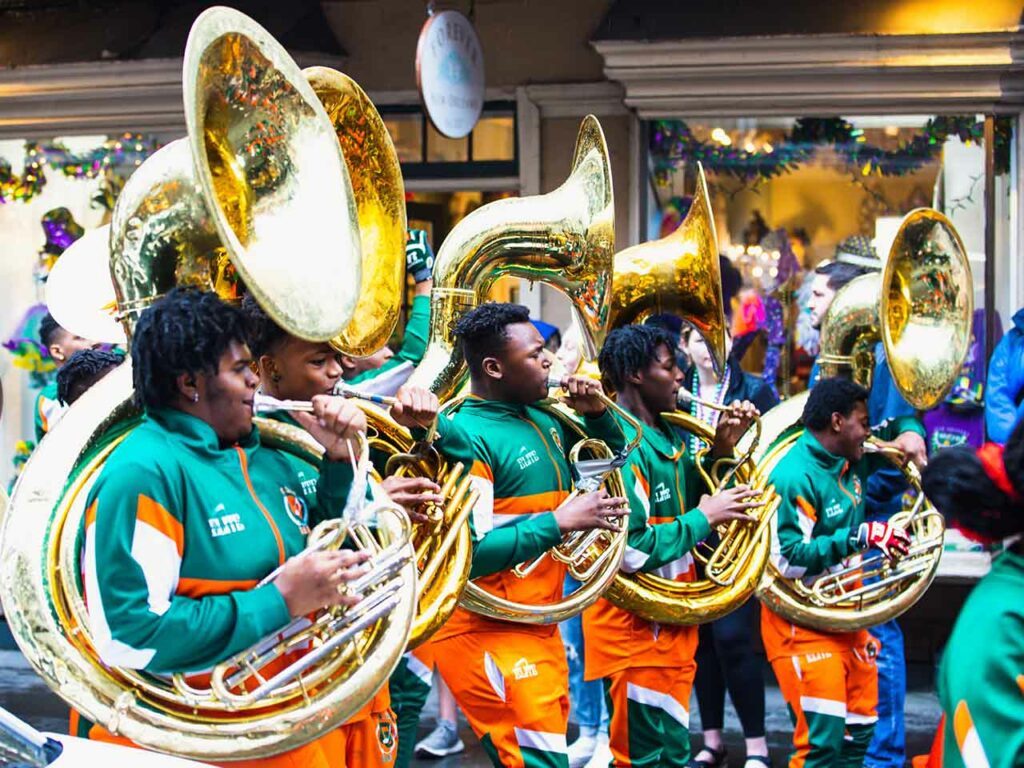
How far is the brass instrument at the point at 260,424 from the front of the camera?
3.24 metres

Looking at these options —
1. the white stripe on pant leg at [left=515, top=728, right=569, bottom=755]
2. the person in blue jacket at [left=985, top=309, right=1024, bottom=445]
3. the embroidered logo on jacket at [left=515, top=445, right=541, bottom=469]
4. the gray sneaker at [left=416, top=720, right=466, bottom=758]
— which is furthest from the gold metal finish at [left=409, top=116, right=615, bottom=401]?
the person in blue jacket at [left=985, top=309, right=1024, bottom=445]

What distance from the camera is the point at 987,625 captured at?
2686 mm

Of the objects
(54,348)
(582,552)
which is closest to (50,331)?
(54,348)

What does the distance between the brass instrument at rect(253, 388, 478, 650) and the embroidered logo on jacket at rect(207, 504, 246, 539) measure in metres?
0.78

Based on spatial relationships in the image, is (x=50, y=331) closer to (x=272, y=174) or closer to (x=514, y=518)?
(x=514, y=518)

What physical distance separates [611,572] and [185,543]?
1.83 metres

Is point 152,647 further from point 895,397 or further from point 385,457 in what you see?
point 895,397

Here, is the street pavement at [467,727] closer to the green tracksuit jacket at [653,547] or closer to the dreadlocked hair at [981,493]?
the green tracksuit jacket at [653,547]

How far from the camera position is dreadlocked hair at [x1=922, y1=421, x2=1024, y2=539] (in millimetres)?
2809

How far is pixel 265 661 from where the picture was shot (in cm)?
336

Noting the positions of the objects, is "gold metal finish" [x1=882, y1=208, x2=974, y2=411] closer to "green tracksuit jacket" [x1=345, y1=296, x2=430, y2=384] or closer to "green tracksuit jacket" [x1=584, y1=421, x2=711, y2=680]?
"green tracksuit jacket" [x1=584, y1=421, x2=711, y2=680]

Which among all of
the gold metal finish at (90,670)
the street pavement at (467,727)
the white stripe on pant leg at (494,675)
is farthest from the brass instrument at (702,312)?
the gold metal finish at (90,670)

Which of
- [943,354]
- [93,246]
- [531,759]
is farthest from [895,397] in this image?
[93,246]

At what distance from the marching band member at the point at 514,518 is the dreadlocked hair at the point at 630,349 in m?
0.37
